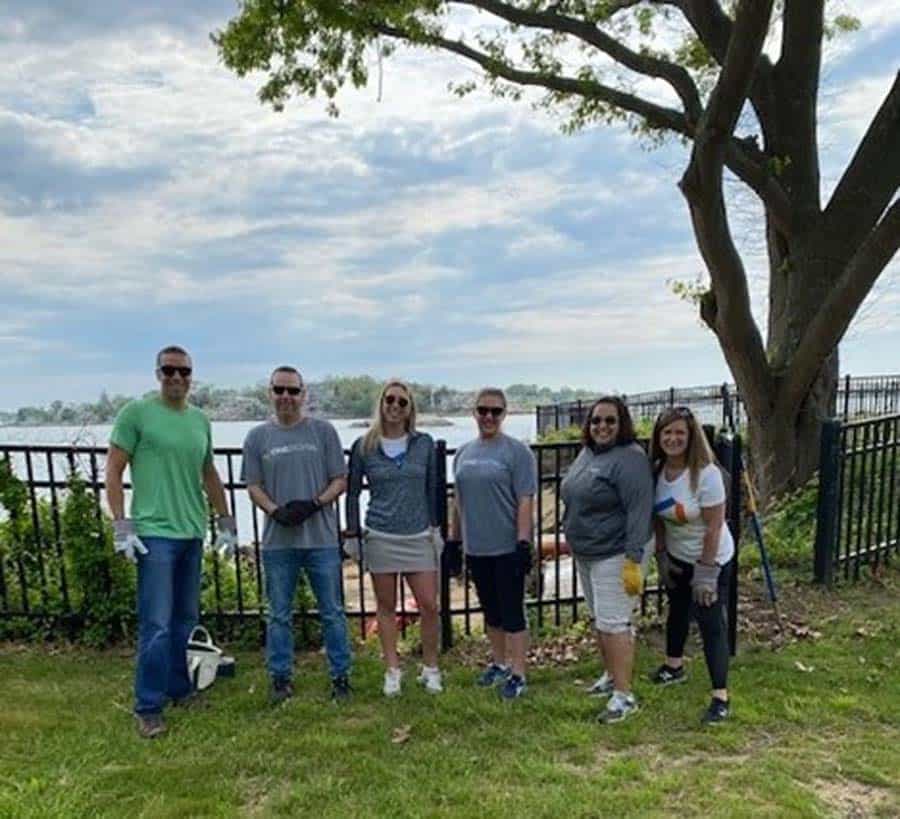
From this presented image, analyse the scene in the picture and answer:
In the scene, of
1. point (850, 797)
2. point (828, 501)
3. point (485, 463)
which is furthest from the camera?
point (828, 501)

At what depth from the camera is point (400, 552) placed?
4.16m

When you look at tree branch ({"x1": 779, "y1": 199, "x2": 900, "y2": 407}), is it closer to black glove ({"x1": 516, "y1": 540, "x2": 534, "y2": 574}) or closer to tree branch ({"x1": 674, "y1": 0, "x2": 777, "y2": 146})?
tree branch ({"x1": 674, "y1": 0, "x2": 777, "y2": 146})

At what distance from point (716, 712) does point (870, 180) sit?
6638 mm

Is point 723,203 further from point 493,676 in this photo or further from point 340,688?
point 340,688

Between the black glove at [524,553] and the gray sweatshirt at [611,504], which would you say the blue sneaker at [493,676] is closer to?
the black glove at [524,553]

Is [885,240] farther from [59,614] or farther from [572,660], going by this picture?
[59,614]

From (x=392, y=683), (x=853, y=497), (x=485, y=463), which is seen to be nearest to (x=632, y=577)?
(x=485, y=463)

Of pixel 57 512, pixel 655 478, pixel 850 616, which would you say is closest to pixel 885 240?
pixel 850 616

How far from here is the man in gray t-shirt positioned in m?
4.08

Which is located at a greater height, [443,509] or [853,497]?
[443,509]

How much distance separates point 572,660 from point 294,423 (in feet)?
7.35

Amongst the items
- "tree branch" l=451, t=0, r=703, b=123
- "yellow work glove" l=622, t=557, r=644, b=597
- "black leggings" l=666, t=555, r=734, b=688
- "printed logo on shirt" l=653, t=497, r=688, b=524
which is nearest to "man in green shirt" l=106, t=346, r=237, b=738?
"yellow work glove" l=622, t=557, r=644, b=597

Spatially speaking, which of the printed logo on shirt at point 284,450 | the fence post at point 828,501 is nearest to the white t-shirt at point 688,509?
the printed logo on shirt at point 284,450

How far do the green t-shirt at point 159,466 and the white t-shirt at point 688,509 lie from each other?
2.37 metres
